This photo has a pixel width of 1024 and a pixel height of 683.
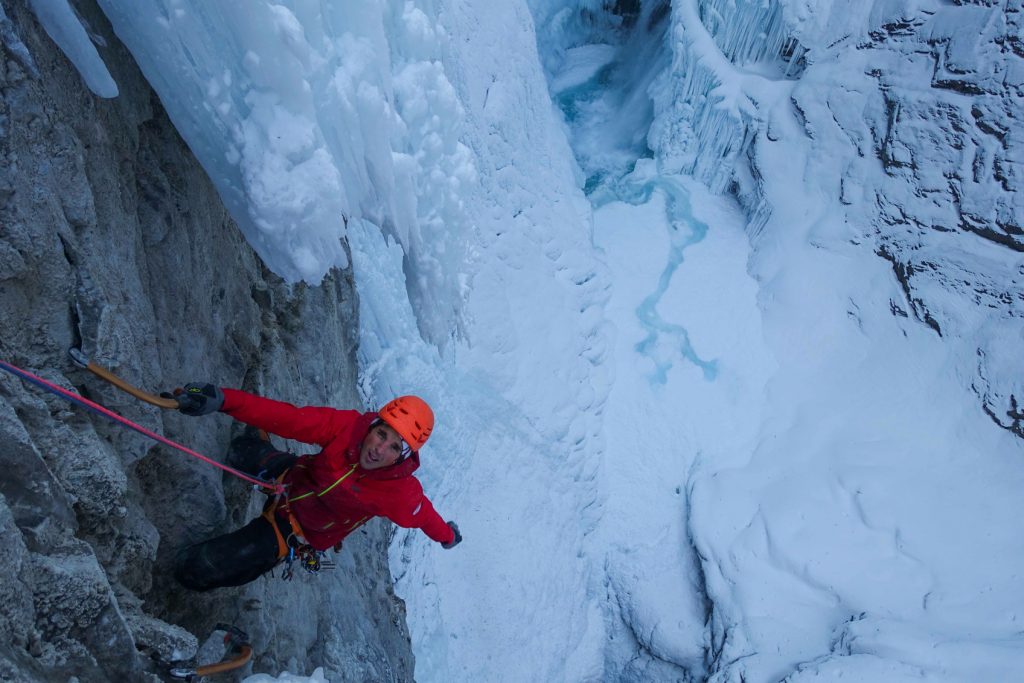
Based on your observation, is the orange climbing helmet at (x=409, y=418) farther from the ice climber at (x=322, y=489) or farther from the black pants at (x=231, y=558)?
Answer: the black pants at (x=231, y=558)

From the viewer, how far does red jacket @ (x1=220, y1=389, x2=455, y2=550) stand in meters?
2.22

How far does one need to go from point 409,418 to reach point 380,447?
140mm

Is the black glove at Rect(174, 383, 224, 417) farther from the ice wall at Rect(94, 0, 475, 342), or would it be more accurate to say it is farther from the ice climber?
the ice wall at Rect(94, 0, 475, 342)

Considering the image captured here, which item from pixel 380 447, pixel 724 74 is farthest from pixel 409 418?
pixel 724 74

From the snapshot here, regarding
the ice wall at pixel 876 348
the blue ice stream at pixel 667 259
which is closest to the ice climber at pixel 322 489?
the ice wall at pixel 876 348

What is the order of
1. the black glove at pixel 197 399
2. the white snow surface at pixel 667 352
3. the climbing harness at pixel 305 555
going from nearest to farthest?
the black glove at pixel 197 399, the climbing harness at pixel 305 555, the white snow surface at pixel 667 352

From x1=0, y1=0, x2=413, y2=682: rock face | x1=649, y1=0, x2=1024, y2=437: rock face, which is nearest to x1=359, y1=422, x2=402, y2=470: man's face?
x1=0, y1=0, x2=413, y2=682: rock face

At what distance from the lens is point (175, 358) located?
2.26m

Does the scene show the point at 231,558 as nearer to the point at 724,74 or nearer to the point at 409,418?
the point at 409,418

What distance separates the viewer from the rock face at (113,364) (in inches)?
61.1

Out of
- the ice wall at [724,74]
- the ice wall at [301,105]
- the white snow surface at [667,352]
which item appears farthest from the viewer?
the ice wall at [724,74]

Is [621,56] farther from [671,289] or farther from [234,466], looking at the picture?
[234,466]

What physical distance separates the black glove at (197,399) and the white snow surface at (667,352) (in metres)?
0.73

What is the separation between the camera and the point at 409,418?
2.21 metres
